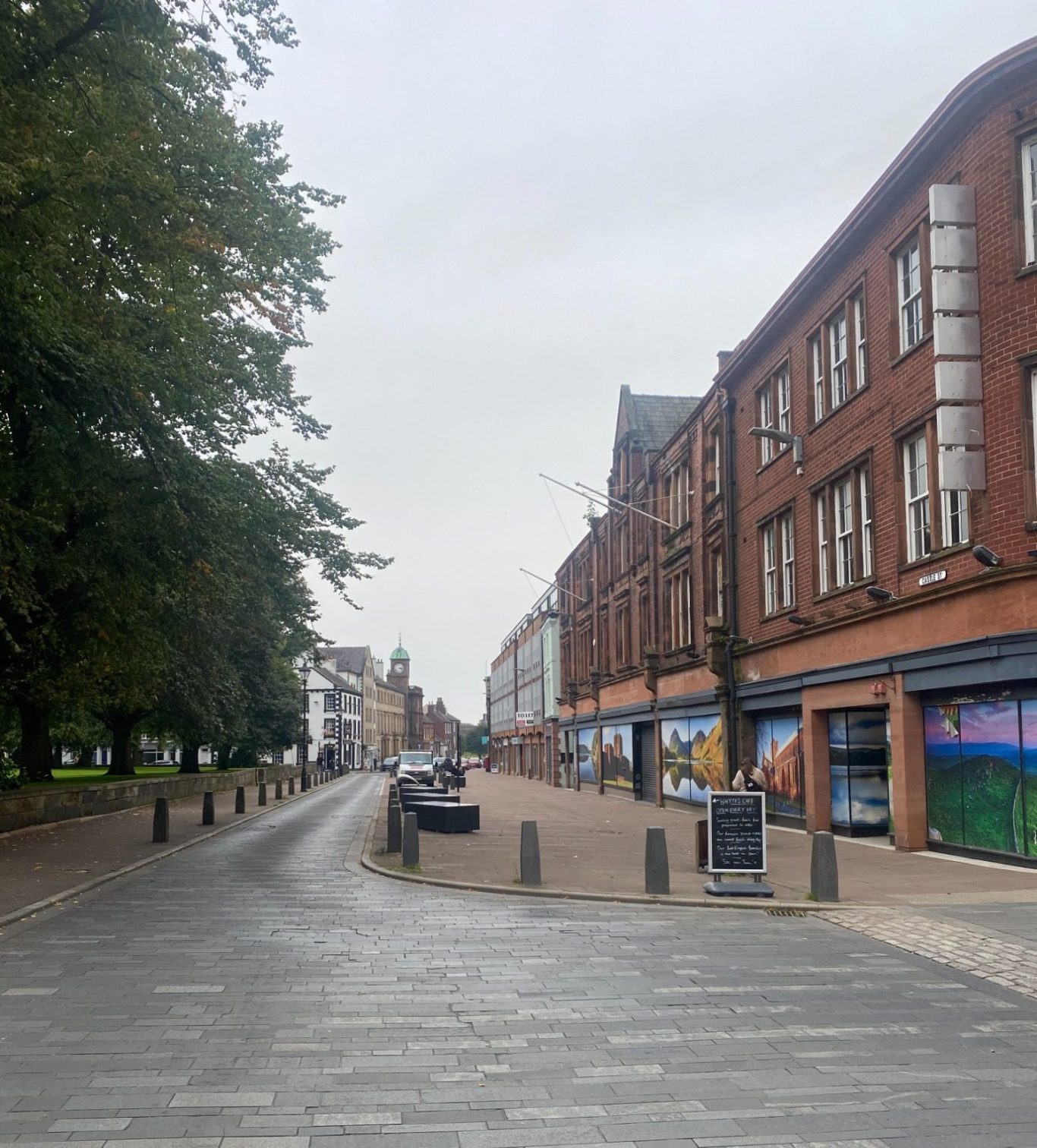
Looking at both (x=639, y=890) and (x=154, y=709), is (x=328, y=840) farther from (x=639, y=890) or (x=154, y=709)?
(x=154, y=709)

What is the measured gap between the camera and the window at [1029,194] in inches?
641

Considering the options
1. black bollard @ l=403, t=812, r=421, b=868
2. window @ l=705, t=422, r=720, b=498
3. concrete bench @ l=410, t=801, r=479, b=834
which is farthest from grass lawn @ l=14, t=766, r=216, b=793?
window @ l=705, t=422, r=720, b=498

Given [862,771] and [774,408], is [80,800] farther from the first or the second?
[774,408]

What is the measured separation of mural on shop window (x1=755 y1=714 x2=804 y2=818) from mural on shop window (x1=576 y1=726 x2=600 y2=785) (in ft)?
71.8

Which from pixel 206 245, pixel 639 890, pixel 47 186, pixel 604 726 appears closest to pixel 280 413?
pixel 206 245

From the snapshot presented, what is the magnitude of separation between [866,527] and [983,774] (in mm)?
5802

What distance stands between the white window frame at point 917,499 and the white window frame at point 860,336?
247cm

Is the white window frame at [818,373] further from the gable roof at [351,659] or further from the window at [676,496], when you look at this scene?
the gable roof at [351,659]

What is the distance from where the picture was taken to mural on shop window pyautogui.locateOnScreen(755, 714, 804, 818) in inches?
974

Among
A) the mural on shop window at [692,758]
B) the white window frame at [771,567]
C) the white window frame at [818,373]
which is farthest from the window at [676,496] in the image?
the white window frame at [818,373]

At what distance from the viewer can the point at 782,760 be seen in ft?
85.0

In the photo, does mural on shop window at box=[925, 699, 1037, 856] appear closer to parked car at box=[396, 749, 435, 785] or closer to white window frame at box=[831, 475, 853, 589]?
white window frame at box=[831, 475, 853, 589]

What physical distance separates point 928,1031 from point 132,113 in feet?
49.0

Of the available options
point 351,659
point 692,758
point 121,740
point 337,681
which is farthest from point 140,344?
point 351,659
